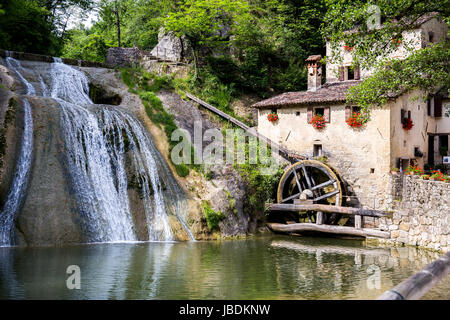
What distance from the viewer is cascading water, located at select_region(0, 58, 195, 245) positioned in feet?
50.2

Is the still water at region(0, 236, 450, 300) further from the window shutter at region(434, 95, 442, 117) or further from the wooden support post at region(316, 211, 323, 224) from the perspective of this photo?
the window shutter at region(434, 95, 442, 117)

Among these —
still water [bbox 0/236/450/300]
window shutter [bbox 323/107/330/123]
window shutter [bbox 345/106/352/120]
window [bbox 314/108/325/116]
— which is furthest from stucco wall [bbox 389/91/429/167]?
still water [bbox 0/236/450/300]

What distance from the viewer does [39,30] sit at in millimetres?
28031

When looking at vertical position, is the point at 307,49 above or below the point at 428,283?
above

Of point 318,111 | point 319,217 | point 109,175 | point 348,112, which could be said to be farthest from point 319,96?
point 109,175

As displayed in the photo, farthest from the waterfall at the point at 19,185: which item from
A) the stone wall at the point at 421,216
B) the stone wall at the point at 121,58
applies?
the stone wall at the point at 421,216

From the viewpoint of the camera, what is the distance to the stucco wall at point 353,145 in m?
19.7

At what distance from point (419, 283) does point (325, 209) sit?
Result: 13.8 metres

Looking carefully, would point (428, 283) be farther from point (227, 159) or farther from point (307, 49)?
point (307, 49)

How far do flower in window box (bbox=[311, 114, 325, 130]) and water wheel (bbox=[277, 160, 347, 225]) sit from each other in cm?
209

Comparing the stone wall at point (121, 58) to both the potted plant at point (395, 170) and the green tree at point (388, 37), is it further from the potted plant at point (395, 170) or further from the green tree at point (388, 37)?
the potted plant at point (395, 170)
